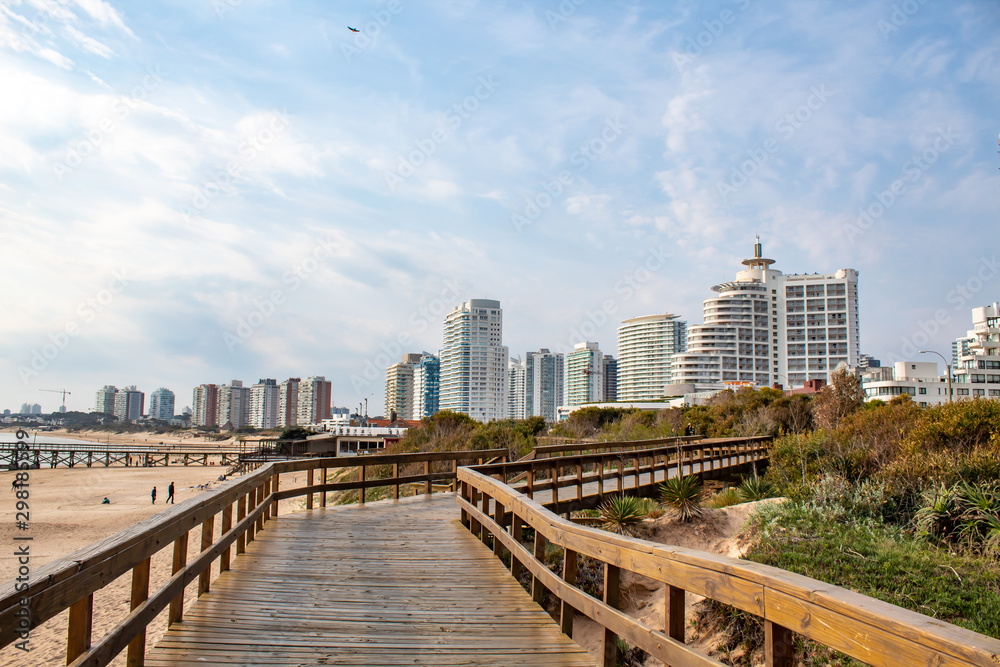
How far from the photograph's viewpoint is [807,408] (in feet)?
129

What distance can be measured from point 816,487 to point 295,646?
997cm

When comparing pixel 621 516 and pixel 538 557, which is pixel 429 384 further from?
pixel 538 557

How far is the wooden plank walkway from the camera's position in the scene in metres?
4.04

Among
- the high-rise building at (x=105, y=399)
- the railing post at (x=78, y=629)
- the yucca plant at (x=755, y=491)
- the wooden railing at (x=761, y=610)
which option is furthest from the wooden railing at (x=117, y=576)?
the high-rise building at (x=105, y=399)

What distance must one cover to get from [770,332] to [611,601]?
145 meters

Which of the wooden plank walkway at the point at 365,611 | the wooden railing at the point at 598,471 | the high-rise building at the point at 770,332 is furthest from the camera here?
the high-rise building at the point at 770,332

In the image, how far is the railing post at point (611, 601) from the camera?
12.2ft

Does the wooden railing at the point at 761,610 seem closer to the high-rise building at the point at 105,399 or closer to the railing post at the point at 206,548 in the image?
the railing post at the point at 206,548

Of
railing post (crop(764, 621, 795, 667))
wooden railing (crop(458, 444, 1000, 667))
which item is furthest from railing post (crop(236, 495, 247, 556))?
railing post (crop(764, 621, 795, 667))

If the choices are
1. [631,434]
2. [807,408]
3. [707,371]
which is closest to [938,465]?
[631,434]

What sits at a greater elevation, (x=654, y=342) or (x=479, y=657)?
(x=654, y=342)

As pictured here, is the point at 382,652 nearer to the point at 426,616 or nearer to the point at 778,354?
the point at 426,616

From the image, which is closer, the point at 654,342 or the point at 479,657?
the point at 479,657

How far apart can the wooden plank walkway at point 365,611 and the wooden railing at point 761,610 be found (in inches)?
22.1
